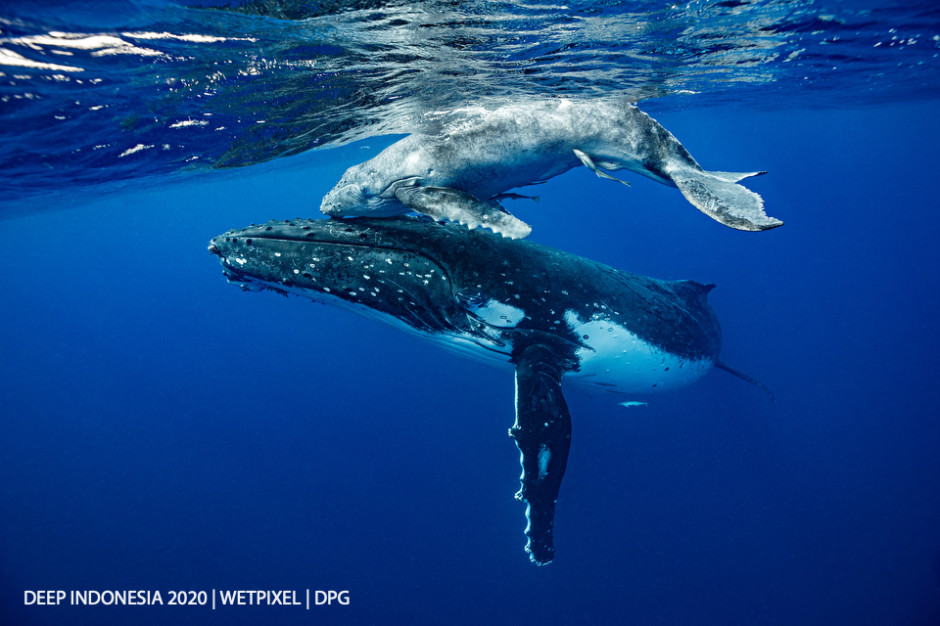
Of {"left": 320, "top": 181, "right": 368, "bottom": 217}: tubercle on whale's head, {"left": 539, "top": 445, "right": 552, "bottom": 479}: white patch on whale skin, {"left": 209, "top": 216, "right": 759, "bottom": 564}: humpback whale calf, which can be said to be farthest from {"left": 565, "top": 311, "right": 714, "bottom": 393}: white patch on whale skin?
{"left": 320, "top": 181, "right": 368, "bottom": 217}: tubercle on whale's head

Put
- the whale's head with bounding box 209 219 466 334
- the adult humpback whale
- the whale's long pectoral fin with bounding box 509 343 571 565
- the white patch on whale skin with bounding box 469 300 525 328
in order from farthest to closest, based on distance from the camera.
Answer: the white patch on whale skin with bounding box 469 300 525 328
the whale's long pectoral fin with bounding box 509 343 571 565
the whale's head with bounding box 209 219 466 334
the adult humpback whale

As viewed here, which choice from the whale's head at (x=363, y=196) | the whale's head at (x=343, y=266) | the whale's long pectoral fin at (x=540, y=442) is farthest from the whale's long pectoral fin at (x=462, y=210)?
the whale's long pectoral fin at (x=540, y=442)

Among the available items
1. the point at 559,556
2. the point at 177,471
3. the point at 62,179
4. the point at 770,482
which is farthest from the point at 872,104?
the point at 177,471

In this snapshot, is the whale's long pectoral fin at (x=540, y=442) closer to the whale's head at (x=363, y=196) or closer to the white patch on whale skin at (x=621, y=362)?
the white patch on whale skin at (x=621, y=362)

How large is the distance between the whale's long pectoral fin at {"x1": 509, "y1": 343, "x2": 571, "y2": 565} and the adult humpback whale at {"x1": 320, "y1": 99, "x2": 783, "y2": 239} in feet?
8.02

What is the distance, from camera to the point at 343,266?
5.03 metres

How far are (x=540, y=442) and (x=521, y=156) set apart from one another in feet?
11.0

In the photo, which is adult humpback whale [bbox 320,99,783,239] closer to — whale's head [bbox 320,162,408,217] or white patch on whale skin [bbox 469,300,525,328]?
whale's head [bbox 320,162,408,217]

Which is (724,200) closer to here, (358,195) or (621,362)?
(621,362)

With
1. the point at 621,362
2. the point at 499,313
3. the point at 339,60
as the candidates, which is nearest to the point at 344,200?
the point at 499,313

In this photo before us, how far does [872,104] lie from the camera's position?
29.2m

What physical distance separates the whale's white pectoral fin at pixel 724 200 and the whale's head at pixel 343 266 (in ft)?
9.18

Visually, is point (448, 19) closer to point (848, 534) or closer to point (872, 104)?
point (848, 534)

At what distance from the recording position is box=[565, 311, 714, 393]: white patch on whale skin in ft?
21.1
